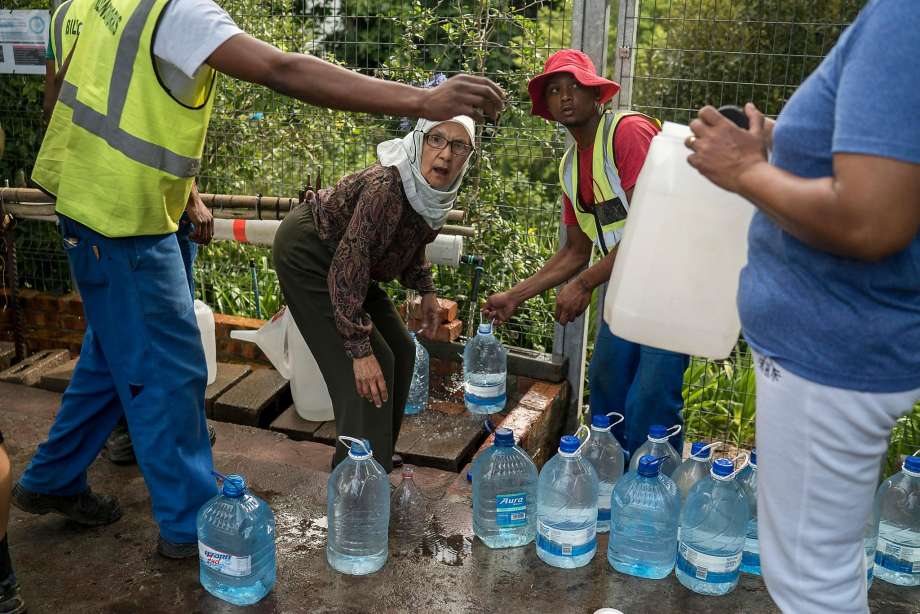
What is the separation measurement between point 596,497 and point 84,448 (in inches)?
74.1

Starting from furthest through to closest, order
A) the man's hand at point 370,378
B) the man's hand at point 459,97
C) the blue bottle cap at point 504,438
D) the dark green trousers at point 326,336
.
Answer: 1. the dark green trousers at point 326,336
2. the man's hand at point 370,378
3. the blue bottle cap at point 504,438
4. the man's hand at point 459,97

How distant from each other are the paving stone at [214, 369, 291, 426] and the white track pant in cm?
297

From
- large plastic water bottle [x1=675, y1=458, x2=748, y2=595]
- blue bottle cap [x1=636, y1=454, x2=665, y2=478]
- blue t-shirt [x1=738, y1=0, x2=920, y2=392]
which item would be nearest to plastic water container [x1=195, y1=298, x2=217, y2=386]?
blue bottle cap [x1=636, y1=454, x2=665, y2=478]

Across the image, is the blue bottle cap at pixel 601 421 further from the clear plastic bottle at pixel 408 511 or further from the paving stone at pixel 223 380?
the paving stone at pixel 223 380

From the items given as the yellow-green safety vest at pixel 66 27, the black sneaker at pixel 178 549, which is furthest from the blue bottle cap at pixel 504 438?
the yellow-green safety vest at pixel 66 27

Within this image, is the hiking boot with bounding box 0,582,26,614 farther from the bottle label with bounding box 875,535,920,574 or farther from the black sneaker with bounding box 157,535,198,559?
the bottle label with bounding box 875,535,920,574

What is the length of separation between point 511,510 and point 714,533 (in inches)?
28.0

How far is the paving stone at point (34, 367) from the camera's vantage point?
4.75 meters

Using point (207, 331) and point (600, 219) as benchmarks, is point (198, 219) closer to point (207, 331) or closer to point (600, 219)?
point (207, 331)

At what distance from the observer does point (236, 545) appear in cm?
288

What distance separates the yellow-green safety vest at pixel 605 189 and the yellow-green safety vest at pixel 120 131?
1.59 meters

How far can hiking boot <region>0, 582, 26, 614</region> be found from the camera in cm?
271

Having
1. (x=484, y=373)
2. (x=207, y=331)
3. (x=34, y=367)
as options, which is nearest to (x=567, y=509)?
(x=484, y=373)

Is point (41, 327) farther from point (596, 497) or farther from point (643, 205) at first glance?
point (643, 205)
